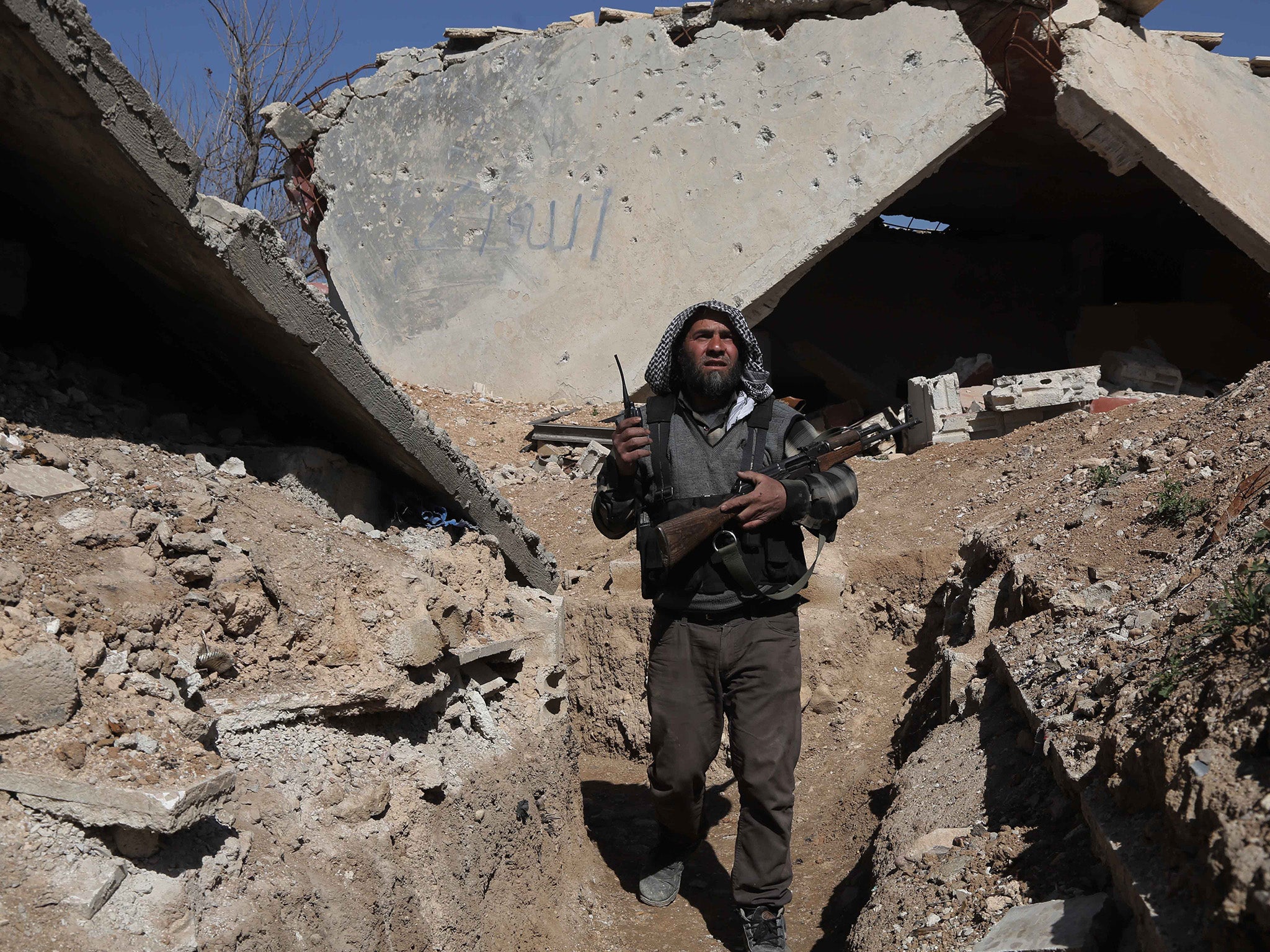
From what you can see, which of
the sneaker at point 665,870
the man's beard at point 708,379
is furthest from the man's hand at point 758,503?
the sneaker at point 665,870

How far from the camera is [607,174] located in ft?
27.0

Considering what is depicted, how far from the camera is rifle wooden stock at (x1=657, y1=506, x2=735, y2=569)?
307 centimetres

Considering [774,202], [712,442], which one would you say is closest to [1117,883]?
[712,442]

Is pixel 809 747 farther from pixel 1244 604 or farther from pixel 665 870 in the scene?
pixel 1244 604

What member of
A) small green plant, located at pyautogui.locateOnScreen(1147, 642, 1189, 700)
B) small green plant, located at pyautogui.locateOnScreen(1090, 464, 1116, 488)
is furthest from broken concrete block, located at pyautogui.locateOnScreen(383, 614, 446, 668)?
small green plant, located at pyautogui.locateOnScreen(1090, 464, 1116, 488)

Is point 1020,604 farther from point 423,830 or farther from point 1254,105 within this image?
point 1254,105

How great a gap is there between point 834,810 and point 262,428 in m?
2.79

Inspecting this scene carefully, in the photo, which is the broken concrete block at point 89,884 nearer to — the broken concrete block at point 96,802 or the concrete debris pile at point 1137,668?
the broken concrete block at point 96,802

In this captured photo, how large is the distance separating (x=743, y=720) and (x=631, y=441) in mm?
964

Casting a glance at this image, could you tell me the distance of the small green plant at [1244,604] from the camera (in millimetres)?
2156

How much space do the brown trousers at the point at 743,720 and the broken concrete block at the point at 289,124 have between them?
7869 mm

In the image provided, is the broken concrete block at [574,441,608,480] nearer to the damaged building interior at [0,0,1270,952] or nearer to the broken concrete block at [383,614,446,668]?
the damaged building interior at [0,0,1270,952]

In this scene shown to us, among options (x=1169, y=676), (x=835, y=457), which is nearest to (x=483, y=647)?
(x=835, y=457)

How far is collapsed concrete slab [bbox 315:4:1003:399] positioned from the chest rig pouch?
4754 millimetres
